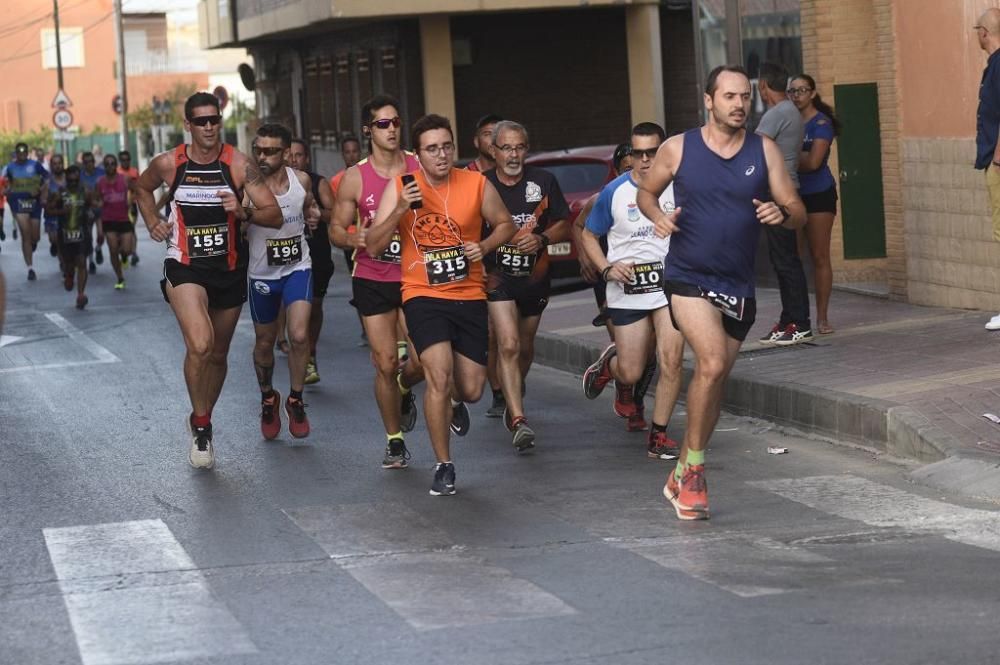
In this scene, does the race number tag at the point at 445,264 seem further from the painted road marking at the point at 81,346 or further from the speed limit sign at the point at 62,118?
the speed limit sign at the point at 62,118

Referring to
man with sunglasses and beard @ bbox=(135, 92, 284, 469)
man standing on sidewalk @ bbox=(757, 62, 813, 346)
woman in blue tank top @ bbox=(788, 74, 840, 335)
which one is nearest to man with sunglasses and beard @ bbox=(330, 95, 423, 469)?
man with sunglasses and beard @ bbox=(135, 92, 284, 469)

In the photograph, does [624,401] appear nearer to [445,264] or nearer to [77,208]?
[445,264]

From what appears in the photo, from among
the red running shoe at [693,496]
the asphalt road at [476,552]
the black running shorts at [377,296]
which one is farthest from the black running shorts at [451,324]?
the red running shoe at [693,496]

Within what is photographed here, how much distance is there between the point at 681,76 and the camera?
32.8 metres

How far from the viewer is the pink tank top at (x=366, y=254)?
10.1m

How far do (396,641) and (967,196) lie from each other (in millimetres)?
9218

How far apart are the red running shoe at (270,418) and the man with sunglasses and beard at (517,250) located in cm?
143

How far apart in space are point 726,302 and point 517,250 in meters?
2.64

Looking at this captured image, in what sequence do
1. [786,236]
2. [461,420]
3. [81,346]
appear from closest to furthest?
1. [461,420]
2. [786,236]
3. [81,346]

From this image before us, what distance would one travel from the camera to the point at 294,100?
4356cm

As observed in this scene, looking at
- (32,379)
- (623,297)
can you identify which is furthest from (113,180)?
(623,297)

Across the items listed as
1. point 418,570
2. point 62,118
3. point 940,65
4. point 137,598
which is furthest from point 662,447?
point 62,118

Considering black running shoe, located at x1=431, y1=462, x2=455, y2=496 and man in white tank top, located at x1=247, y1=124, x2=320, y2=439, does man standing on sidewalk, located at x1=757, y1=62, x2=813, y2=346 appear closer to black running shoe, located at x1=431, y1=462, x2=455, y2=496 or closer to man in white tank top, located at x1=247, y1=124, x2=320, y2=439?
man in white tank top, located at x1=247, y1=124, x2=320, y2=439

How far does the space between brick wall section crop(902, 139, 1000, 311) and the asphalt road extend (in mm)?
3504
